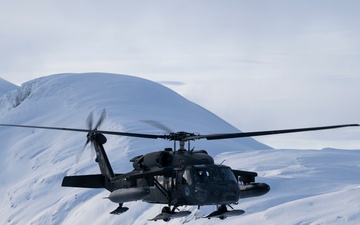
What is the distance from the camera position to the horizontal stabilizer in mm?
40312

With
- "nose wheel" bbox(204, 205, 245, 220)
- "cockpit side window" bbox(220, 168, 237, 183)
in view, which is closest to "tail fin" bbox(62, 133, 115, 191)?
"nose wheel" bbox(204, 205, 245, 220)

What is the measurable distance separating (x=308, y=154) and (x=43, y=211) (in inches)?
2179

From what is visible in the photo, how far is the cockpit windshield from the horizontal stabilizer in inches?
349

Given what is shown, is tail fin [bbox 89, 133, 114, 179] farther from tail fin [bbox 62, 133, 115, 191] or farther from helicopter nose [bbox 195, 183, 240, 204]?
helicopter nose [bbox 195, 183, 240, 204]

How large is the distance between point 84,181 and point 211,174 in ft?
32.1

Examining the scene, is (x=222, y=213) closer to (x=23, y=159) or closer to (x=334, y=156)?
(x=334, y=156)

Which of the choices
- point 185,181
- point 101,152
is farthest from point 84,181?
point 185,181

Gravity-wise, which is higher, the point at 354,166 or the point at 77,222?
the point at 354,166

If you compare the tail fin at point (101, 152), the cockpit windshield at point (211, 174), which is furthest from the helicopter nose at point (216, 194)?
the tail fin at point (101, 152)

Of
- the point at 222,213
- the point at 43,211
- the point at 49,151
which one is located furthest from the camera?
the point at 49,151

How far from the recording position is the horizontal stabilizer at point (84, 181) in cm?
4031

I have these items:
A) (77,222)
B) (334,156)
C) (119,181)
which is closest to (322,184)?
(334,156)

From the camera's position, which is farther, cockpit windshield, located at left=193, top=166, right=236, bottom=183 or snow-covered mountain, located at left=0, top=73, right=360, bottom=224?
snow-covered mountain, located at left=0, top=73, right=360, bottom=224

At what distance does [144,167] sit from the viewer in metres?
36.5
